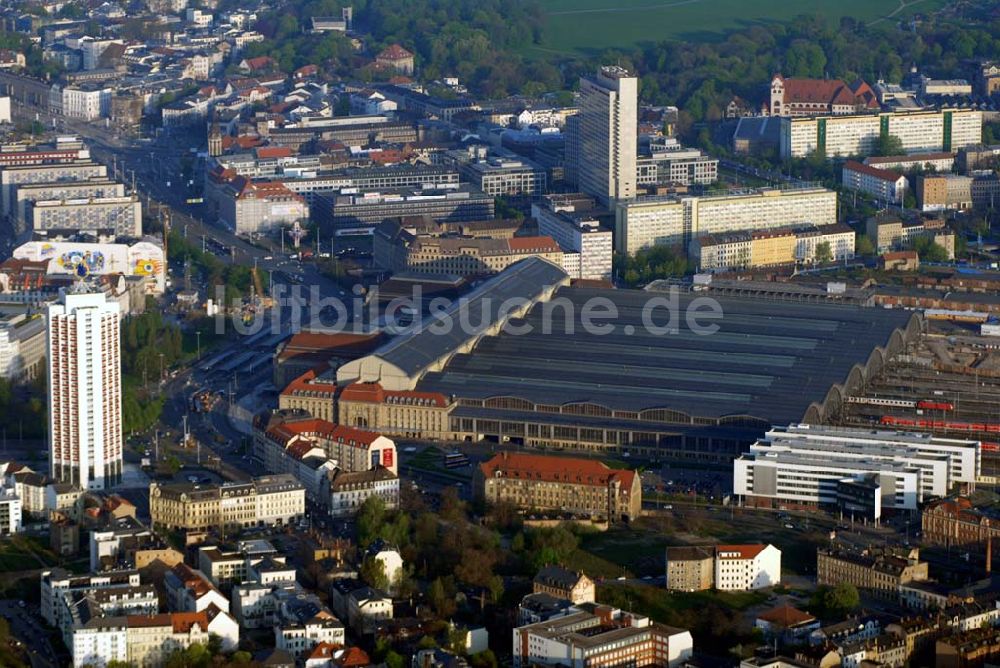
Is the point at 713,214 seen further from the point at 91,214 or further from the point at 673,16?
the point at 673,16

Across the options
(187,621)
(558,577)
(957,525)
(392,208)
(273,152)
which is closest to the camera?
(187,621)

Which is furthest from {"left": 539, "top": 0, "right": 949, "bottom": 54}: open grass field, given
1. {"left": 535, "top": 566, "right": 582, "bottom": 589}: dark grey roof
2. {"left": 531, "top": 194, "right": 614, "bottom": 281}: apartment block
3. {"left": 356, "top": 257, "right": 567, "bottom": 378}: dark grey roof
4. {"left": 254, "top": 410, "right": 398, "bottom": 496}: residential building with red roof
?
{"left": 535, "top": 566, "right": 582, "bottom": 589}: dark grey roof

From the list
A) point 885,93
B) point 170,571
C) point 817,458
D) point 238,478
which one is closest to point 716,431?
point 817,458

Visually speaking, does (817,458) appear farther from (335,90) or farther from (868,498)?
(335,90)

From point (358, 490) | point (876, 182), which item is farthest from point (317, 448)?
point (876, 182)

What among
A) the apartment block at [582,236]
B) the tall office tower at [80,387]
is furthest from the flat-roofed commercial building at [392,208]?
the tall office tower at [80,387]

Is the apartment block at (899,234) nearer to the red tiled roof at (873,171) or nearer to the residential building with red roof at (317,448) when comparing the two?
the red tiled roof at (873,171)
